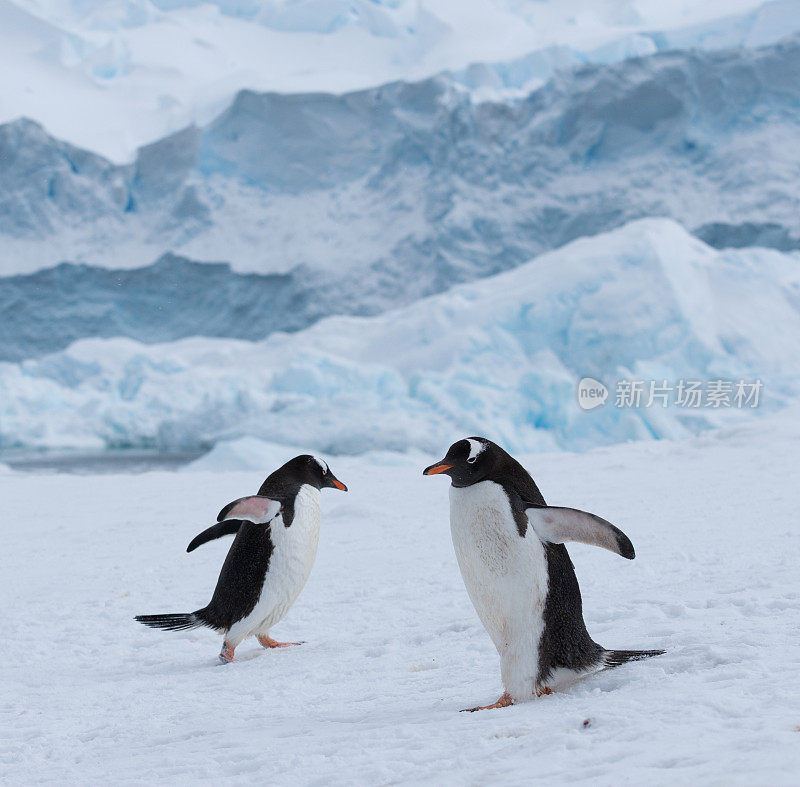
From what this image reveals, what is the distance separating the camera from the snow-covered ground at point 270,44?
37688 mm

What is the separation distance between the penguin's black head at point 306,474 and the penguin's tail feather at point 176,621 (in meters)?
0.52

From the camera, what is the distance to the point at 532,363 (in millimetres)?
17766

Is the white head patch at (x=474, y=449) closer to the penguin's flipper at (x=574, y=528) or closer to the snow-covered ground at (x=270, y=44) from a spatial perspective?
the penguin's flipper at (x=574, y=528)

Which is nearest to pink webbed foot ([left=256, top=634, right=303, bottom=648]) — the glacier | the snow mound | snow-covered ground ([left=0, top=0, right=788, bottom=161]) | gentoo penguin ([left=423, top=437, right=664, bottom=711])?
gentoo penguin ([left=423, top=437, right=664, bottom=711])

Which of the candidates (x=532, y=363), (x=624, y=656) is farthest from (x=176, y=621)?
(x=532, y=363)

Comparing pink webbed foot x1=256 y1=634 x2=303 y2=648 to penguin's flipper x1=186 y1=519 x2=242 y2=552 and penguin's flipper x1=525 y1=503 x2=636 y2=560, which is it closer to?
penguin's flipper x1=186 y1=519 x2=242 y2=552

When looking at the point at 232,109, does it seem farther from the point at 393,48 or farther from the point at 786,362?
the point at 786,362

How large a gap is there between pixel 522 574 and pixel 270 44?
Result: 52629 mm

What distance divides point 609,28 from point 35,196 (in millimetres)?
29100

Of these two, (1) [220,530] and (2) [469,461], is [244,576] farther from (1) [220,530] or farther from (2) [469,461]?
(2) [469,461]

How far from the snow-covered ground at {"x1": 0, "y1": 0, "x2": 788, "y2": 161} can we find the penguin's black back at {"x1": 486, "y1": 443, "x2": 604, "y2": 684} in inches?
1504

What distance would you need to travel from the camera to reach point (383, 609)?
3.19m

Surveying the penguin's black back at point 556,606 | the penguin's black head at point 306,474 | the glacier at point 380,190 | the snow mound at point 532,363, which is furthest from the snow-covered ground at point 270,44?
the penguin's black back at point 556,606

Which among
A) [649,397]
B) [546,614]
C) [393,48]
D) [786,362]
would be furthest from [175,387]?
[393,48]
